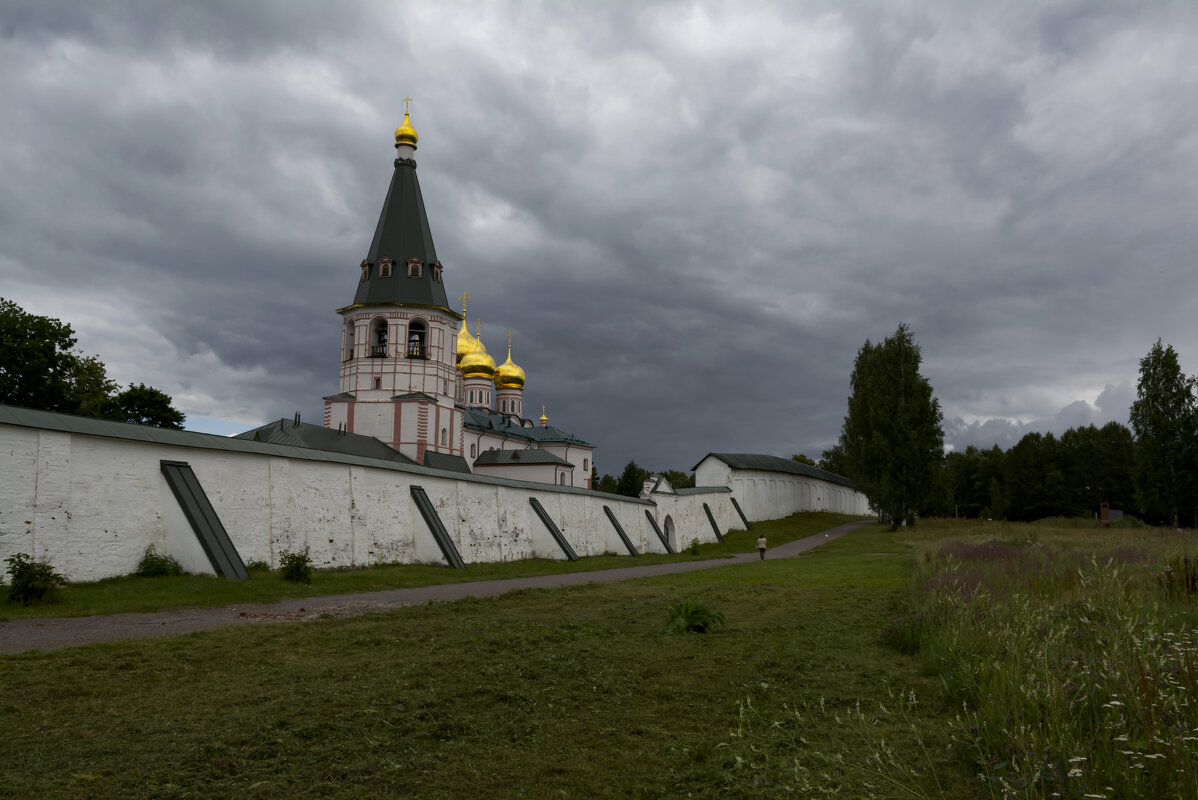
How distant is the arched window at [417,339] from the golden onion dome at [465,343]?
22166 mm

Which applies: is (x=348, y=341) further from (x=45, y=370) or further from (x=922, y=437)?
(x=922, y=437)

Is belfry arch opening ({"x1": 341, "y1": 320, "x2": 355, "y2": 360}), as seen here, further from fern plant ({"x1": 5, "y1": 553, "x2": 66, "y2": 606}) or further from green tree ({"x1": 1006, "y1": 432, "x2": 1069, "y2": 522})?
green tree ({"x1": 1006, "y1": 432, "x2": 1069, "y2": 522})

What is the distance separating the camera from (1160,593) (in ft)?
27.0

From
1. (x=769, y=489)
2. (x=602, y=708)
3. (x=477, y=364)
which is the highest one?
(x=477, y=364)

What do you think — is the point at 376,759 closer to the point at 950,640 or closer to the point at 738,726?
the point at 738,726

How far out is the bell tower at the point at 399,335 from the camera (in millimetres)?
50000

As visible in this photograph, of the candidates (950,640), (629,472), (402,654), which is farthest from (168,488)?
(629,472)

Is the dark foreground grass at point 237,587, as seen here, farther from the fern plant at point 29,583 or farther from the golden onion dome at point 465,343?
the golden onion dome at point 465,343

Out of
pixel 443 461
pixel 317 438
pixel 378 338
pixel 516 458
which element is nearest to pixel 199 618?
pixel 317 438

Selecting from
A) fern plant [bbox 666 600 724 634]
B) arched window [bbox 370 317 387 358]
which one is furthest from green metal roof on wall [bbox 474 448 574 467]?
fern plant [bbox 666 600 724 634]

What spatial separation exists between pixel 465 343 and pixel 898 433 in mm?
42207

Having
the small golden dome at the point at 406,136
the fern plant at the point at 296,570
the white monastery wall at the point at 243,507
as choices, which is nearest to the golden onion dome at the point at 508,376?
the small golden dome at the point at 406,136

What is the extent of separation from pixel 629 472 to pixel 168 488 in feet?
231

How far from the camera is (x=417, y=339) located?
51.1 m
